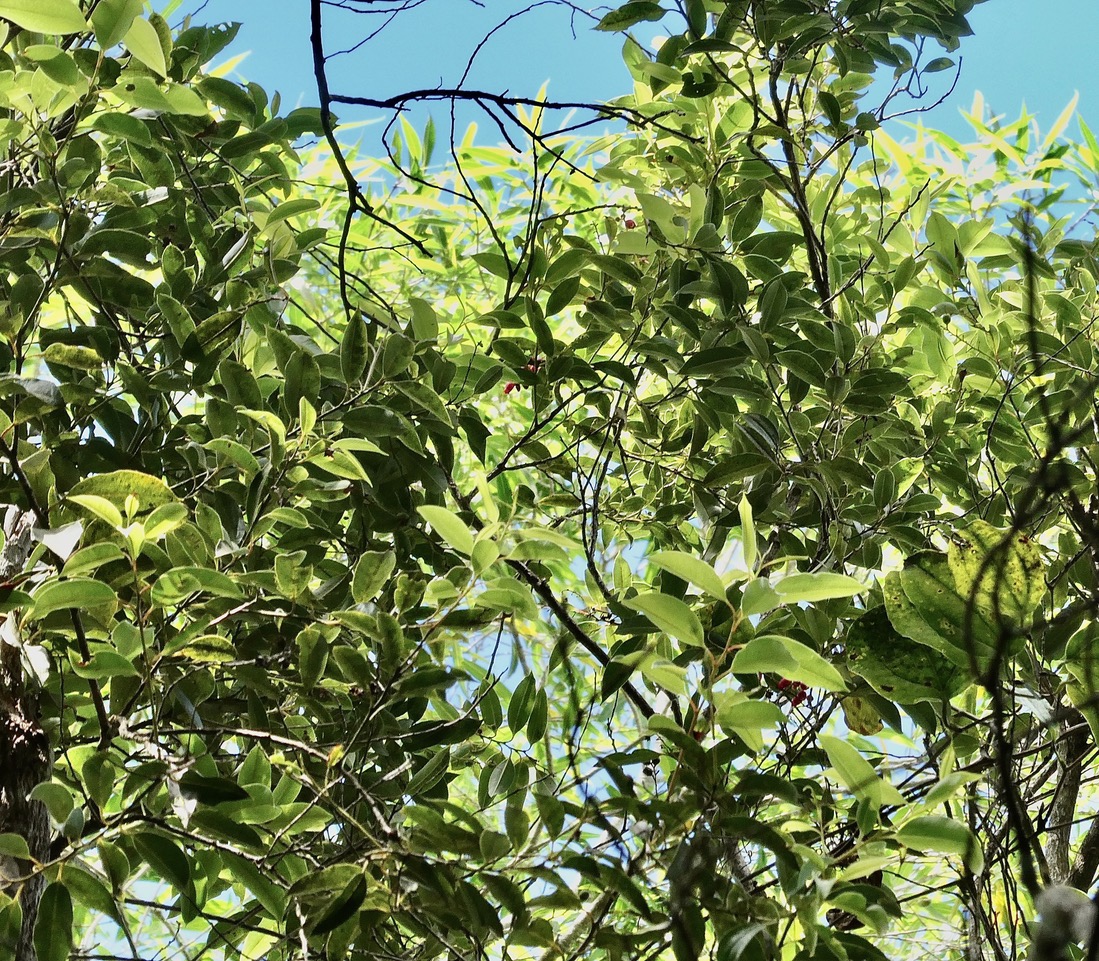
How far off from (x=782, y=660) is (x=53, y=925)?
50 cm

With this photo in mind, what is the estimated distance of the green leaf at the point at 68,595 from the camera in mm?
612

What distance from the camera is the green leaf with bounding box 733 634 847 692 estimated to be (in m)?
0.60

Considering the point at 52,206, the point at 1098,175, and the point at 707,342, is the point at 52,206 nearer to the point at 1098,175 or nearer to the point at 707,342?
the point at 707,342

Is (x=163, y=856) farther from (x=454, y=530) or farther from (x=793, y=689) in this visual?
(x=793, y=689)

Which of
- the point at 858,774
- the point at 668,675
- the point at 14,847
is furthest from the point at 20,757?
the point at 858,774

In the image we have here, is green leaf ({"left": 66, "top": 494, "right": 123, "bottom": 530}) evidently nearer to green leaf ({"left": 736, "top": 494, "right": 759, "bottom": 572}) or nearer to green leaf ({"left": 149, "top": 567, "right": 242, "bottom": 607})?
green leaf ({"left": 149, "top": 567, "right": 242, "bottom": 607})

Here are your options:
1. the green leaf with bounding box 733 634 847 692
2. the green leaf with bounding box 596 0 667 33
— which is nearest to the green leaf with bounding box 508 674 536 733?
the green leaf with bounding box 733 634 847 692

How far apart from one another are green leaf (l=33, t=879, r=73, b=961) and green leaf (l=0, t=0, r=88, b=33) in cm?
58

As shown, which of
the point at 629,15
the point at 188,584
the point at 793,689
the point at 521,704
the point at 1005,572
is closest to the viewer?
the point at 1005,572

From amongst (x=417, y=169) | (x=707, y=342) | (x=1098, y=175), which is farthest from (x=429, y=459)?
(x=1098, y=175)

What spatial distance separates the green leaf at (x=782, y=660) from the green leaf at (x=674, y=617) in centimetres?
4

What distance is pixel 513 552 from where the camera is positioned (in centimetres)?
69

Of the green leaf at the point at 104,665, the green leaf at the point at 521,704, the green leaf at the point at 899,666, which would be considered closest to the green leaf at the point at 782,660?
the green leaf at the point at 899,666

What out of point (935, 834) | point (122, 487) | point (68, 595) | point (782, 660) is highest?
point (122, 487)
